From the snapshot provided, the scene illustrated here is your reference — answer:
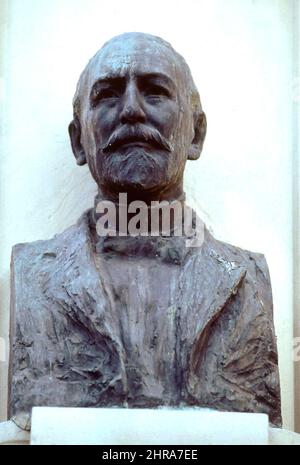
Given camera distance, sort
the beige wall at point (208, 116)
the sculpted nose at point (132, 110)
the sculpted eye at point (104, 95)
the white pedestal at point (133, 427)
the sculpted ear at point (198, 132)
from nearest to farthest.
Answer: the white pedestal at point (133, 427), the sculpted nose at point (132, 110), the sculpted eye at point (104, 95), the sculpted ear at point (198, 132), the beige wall at point (208, 116)

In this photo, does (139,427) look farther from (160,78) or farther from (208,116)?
(208,116)

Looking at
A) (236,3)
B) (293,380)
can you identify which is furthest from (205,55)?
(293,380)

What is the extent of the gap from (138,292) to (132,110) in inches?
18.9

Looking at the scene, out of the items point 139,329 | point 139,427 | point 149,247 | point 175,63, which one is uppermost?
point 175,63

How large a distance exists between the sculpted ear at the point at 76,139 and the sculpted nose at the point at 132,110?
273 mm

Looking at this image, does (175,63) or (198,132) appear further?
(198,132)

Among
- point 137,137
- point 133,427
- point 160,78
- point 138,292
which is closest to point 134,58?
point 160,78

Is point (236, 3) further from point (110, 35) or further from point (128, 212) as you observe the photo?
point (128, 212)

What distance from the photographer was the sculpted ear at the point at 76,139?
4516 millimetres

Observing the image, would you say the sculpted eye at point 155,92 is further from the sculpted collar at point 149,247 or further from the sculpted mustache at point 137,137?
the sculpted collar at point 149,247

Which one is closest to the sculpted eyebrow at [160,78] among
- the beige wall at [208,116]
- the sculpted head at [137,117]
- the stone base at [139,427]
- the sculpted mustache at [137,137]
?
the sculpted head at [137,117]

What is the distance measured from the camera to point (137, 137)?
168 inches

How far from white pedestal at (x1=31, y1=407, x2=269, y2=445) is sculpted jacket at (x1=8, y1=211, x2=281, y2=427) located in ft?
0.31

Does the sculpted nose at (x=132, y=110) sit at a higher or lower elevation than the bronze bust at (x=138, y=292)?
higher
